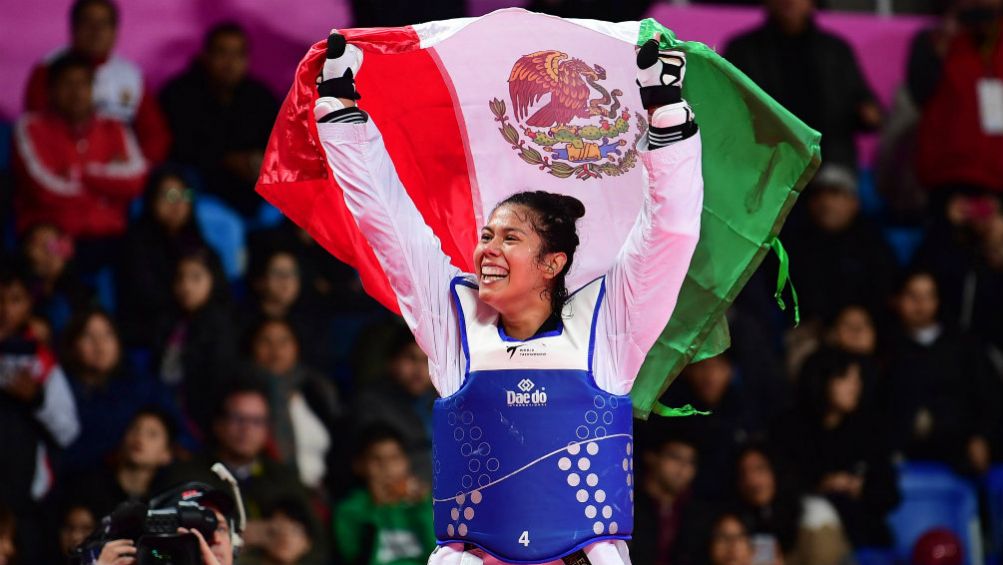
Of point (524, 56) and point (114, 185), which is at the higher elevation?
point (524, 56)

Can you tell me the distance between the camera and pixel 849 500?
855 cm

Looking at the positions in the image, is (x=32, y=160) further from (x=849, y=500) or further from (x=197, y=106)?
(x=849, y=500)

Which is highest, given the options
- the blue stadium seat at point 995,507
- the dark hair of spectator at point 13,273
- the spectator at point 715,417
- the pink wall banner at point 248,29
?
the pink wall banner at point 248,29

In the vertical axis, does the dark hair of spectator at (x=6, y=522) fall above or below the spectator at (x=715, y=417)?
above

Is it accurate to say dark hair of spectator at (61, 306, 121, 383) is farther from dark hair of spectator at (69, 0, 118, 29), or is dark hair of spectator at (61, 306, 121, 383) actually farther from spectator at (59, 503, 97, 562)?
dark hair of spectator at (69, 0, 118, 29)

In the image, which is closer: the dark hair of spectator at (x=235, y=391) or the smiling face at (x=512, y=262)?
the smiling face at (x=512, y=262)

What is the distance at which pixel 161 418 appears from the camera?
7504 mm

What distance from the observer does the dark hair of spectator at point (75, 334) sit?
25.5 ft

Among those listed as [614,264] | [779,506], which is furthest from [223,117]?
[614,264]

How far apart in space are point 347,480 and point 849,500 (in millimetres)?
2413

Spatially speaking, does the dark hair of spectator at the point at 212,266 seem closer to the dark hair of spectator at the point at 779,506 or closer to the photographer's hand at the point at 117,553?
the dark hair of spectator at the point at 779,506

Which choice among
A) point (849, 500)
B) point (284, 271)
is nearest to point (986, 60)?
point (849, 500)

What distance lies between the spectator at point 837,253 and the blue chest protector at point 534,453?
16.1ft

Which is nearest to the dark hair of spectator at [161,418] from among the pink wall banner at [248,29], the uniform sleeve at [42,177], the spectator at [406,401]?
the spectator at [406,401]
